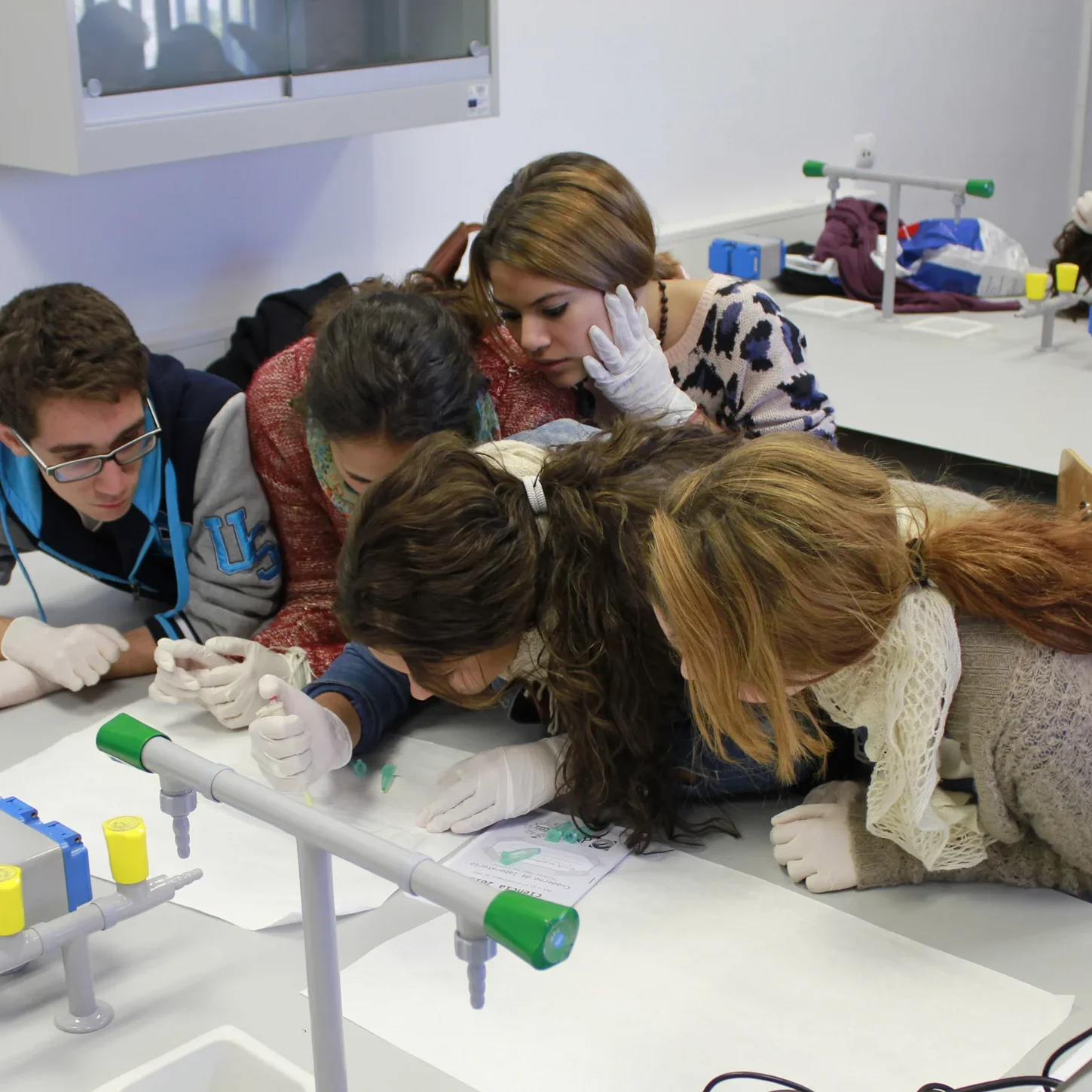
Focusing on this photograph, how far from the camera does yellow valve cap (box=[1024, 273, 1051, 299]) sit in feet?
7.90

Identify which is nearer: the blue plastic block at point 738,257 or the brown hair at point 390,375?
the brown hair at point 390,375

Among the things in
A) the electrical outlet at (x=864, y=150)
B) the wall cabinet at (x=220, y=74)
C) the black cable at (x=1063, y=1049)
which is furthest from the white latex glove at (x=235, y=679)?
the electrical outlet at (x=864, y=150)

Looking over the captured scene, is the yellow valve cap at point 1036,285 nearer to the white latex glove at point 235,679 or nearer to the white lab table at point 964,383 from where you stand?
the white lab table at point 964,383

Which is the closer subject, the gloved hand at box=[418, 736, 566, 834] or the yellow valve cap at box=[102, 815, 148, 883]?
the yellow valve cap at box=[102, 815, 148, 883]

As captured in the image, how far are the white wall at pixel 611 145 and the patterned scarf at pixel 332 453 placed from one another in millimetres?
834

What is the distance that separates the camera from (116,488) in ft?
4.85

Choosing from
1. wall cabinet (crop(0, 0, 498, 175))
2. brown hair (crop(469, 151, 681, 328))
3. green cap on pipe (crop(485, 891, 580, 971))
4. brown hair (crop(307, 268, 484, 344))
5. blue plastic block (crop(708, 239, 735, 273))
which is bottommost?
green cap on pipe (crop(485, 891, 580, 971))

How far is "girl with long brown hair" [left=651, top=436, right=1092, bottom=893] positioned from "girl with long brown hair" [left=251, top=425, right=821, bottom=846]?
11 centimetres

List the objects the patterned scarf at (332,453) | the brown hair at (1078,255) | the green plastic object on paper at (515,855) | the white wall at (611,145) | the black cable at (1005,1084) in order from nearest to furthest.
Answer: the black cable at (1005,1084) → the green plastic object on paper at (515,855) → the patterned scarf at (332,453) → the white wall at (611,145) → the brown hair at (1078,255)

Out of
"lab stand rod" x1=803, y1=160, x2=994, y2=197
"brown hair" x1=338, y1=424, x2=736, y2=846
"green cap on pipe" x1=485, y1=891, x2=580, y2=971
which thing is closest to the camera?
"green cap on pipe" x1=485, y1=891, x2=580, y2=971

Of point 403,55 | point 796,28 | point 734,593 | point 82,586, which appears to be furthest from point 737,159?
point 734,593

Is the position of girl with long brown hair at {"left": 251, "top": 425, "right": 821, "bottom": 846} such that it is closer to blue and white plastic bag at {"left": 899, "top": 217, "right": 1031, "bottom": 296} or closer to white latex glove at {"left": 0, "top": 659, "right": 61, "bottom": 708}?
white latex glove at {"left": 0, "top": 659, "right": 61, "bottom": 708}

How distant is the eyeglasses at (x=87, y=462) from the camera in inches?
57.1

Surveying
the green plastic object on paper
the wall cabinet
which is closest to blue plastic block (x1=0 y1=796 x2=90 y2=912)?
the green plastic object on paper
